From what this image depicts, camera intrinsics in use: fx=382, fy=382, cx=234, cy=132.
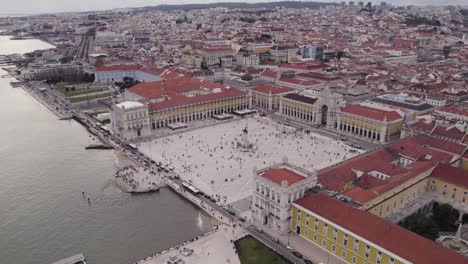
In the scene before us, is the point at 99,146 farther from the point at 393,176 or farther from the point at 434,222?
the point at 434,222

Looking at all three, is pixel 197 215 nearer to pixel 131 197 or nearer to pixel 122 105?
pixel 131 197

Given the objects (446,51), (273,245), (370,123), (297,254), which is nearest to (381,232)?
(297,254)

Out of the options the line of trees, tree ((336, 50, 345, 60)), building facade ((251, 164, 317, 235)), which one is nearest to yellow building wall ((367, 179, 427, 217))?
the line of trees

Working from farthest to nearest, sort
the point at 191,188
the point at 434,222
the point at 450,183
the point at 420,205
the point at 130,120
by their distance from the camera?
the point at 130,120
the point at 191,188
the point at 450,183
the point at 420,205
the point at 434,222

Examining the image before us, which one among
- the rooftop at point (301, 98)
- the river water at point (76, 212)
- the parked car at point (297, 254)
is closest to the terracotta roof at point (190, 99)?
the rooftop at point (301, 98)

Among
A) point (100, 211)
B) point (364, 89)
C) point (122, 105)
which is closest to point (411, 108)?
point (364, 89)

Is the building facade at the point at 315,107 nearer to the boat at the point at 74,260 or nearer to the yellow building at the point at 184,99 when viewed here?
the yellow building at the point at 184,99
